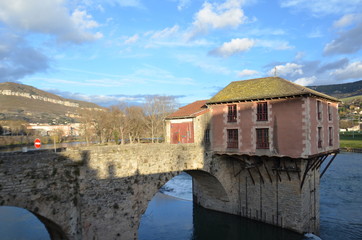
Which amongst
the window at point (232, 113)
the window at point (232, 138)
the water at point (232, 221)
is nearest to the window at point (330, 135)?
the water at point (232, 221)

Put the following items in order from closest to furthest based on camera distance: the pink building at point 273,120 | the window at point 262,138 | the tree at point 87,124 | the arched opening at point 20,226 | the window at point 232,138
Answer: the pink building at point 273,120
the arched opening at point 20,226
the window at point 262,138
the window at point 232,138
the tree at point 87,124

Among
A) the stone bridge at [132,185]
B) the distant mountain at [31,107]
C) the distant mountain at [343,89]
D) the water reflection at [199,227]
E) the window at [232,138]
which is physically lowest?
the water reflection at [199,227]

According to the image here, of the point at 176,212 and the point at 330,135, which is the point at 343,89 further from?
the point at 176,212

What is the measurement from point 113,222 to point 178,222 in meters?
9.98

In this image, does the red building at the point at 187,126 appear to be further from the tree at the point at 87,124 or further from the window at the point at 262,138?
the tree at the point at 87,124

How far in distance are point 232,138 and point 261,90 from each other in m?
4.71

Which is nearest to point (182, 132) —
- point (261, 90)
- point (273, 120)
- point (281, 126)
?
point (261, 90)

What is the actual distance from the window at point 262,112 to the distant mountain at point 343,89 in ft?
620

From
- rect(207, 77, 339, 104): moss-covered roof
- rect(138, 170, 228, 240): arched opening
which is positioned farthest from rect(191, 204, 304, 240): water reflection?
rect(207, 77, 339, 104): moss-covered roof

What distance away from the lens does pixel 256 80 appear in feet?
74.7

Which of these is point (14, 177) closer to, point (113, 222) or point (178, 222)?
point (113, 222)

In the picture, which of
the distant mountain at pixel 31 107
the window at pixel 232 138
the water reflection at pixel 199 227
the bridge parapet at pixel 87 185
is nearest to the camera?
the bridge parapet at pixel 87 185

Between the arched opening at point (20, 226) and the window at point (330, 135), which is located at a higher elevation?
the window at point (330, 135)

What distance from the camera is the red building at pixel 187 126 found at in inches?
845
